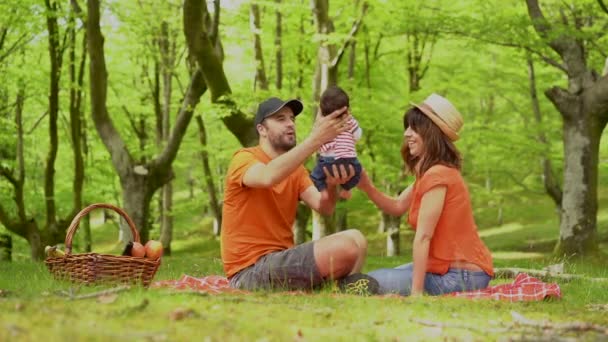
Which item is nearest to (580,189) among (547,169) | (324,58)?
(324,58)

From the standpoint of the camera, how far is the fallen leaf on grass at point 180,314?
359 cm

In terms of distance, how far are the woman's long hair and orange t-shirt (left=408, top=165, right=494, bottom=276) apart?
0.29ft

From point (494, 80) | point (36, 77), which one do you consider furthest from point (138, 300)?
point (494, 80)

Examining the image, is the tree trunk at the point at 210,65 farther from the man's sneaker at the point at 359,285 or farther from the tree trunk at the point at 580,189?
the man's sneaker at the point at 359,285

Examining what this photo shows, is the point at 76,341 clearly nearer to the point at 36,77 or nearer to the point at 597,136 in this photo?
the point at 597,136

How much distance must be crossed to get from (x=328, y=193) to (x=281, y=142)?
1.82 ft

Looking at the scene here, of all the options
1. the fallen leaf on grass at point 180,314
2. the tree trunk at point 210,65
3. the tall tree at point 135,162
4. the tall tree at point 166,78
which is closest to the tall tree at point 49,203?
the tall tree at point 135,162

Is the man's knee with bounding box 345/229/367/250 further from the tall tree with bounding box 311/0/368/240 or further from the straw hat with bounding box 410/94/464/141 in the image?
the tall tree with bounding box 311/0/368/240

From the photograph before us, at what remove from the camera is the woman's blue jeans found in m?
5.64

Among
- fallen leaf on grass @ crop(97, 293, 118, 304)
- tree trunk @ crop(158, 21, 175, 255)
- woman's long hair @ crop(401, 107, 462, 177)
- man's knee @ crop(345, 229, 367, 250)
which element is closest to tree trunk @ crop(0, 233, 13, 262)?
tree trunk @ crop(158, 21, 175, 255)

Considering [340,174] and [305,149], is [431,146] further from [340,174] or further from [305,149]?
[305,149]

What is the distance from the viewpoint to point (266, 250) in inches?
232

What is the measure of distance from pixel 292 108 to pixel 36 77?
14.4 m

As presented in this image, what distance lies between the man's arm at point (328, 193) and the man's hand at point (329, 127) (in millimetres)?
287
